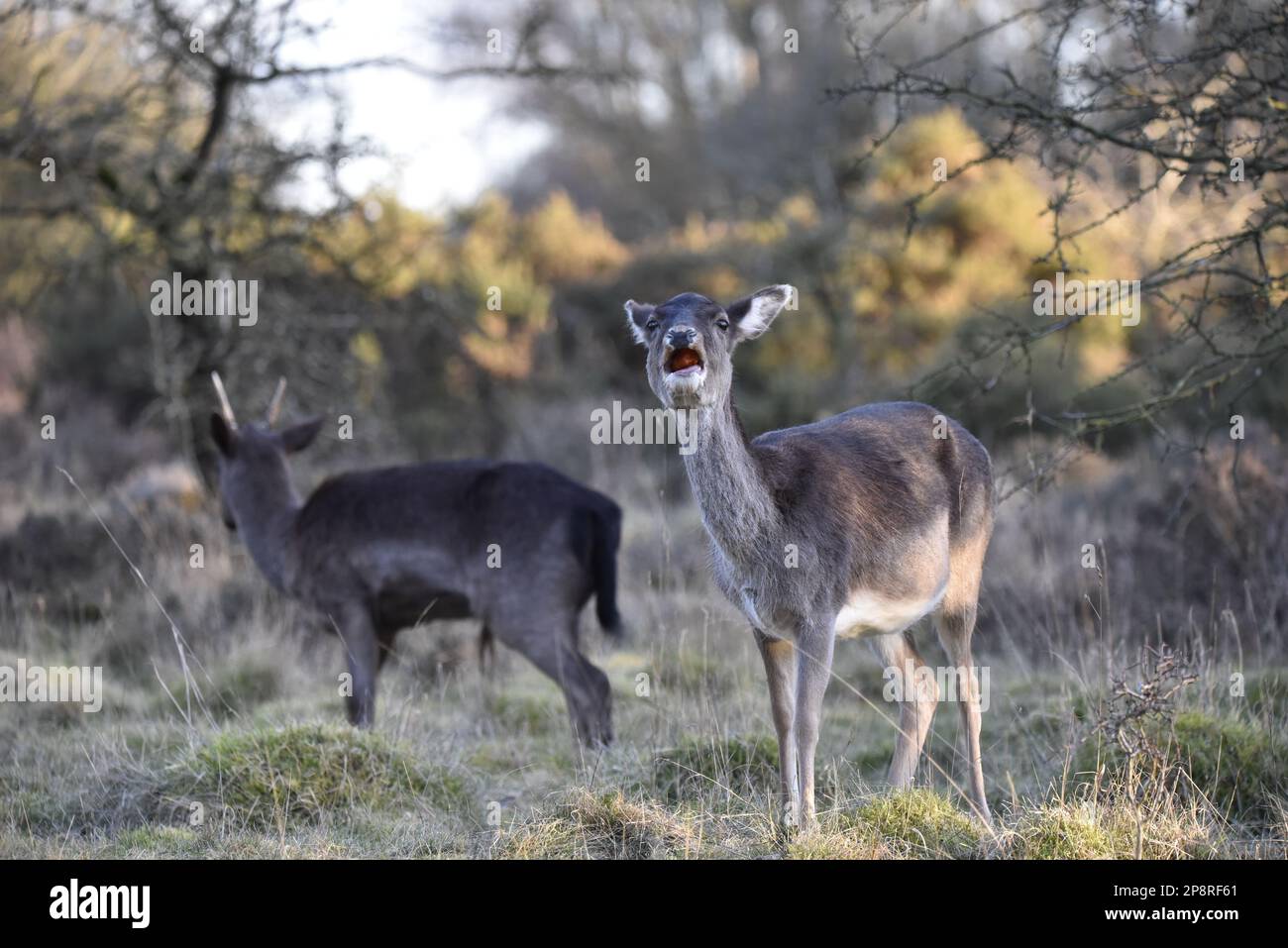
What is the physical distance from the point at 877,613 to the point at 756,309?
1.46m

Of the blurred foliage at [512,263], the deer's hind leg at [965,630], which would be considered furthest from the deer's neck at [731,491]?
the blurred foliage at [512,263]

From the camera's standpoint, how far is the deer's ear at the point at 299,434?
10359mm

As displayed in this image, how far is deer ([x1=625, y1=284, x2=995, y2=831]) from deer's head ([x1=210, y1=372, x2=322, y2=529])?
4.36 m

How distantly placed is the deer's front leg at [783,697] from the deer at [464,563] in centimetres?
223

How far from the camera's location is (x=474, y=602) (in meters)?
9.04

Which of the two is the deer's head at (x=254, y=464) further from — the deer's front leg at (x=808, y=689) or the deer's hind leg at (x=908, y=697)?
the deer's front leg at (x=808, y=689)

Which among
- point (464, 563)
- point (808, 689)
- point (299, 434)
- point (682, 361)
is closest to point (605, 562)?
point (464, 563)

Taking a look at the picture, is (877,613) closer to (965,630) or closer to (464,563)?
(965,630)

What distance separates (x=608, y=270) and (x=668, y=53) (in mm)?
15078

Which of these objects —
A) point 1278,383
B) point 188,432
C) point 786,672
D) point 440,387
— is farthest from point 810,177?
point 786,672

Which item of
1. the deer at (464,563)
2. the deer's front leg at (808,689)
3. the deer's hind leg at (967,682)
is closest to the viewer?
the deer's front leg at (808,689)

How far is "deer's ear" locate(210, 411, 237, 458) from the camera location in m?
10.1

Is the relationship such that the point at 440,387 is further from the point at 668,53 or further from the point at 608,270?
the point at 668,53

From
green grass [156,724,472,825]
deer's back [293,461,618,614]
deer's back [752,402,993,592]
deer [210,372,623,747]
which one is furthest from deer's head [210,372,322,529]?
deer's back [752,402,993,592]
